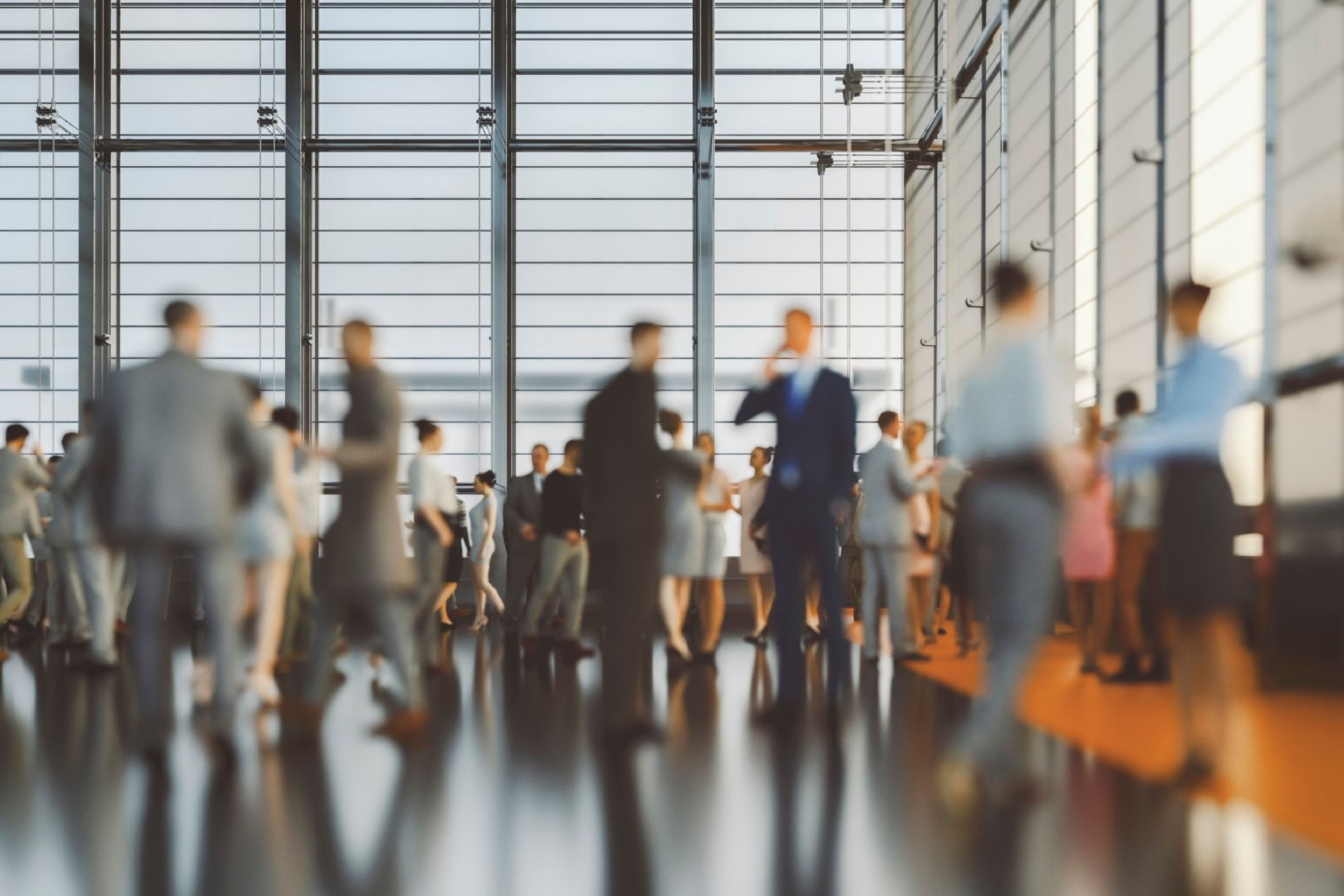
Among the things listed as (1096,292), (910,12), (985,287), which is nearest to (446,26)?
(910,12)

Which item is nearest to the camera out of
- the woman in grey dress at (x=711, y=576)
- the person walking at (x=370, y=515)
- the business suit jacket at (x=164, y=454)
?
the business suit jacket at (x=164, y=454)

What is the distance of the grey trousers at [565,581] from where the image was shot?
391 inches

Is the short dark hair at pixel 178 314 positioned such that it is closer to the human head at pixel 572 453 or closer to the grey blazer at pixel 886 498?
the human head at pixel 572 453

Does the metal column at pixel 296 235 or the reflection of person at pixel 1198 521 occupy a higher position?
the metal column at pixel 296 235

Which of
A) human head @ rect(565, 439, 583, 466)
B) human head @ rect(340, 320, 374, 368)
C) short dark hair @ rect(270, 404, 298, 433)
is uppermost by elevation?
human head @ rect(340, 320, 374, 368)

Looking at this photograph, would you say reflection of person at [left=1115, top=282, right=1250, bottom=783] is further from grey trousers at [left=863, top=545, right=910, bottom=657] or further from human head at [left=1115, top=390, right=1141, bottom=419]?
grey trousers at [left=863, top=545, right=910, bottom=657]

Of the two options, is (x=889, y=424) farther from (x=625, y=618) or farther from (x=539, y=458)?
(x=625, y=618)

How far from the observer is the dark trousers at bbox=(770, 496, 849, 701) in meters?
6.07

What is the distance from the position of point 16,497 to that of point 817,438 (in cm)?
737

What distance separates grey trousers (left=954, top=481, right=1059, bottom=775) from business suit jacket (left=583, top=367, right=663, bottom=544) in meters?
1.78

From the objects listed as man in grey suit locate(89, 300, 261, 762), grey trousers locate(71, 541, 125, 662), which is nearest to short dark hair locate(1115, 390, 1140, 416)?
man in grey suit locate(89, 300, 261, 762)

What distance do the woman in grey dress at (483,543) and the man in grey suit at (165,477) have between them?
23.4 feet

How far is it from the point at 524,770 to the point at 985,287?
1126 cm

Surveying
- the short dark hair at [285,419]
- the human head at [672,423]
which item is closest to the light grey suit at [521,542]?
the human head at [672,423]
